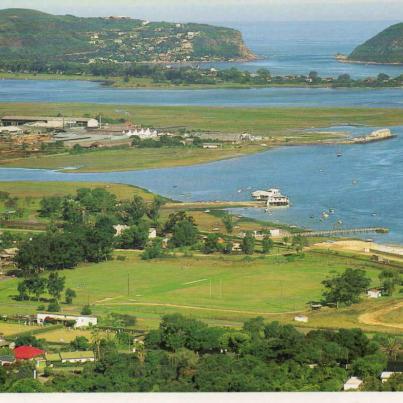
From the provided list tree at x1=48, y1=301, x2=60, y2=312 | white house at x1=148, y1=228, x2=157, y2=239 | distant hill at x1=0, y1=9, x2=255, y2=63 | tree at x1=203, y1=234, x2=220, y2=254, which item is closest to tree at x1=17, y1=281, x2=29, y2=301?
tree at x1=48, y1=301, x2=60, y2=312

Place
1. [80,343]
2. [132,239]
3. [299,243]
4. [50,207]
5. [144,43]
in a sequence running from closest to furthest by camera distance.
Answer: [80,343] < [299,243] < [132,239] < [50,207] < [144,43]

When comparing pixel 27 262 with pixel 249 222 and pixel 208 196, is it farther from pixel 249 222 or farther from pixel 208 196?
pixel 208 196

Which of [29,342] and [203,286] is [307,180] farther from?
[29,342]

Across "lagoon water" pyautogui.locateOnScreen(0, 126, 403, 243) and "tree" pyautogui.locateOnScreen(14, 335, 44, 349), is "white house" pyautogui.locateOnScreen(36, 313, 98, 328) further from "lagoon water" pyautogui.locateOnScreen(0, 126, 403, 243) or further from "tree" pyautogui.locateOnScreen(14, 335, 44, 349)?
"lagoon water" pyautogui.locateOnScreen(0, 126, 403, 243)

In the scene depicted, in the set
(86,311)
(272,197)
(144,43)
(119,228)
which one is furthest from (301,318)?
(144,43)

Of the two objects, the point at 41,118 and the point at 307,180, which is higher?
the point at 307,180

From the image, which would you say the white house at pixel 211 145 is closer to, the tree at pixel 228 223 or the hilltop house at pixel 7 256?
the tree at pixel 228 223

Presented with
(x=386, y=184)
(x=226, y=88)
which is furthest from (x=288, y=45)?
(x=386, y=184)
